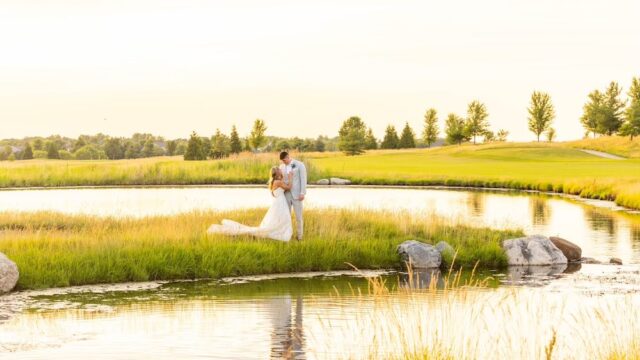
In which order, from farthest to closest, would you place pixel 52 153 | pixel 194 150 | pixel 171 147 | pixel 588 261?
pixel 171 147 → pixel 52 153 → pixel 194 150 → pixel 588 261

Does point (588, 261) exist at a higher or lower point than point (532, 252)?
lower

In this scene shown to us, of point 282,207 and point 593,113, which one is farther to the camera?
point 593,113

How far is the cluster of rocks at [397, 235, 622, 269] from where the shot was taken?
20.5 metres

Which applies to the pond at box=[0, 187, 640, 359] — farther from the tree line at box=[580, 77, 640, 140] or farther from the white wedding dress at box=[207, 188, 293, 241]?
the tree line at box=[580, 77, 640, 140]

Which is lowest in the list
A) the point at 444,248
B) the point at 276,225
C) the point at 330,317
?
the point at 330,317

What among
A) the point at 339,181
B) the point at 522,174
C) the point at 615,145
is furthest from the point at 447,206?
the point at 615,145

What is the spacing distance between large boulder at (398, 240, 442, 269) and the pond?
47.6 inches

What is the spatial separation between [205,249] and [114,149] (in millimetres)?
135742

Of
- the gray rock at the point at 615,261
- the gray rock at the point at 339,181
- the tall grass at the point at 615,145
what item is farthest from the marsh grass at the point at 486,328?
the tall grass at the point at 615,145

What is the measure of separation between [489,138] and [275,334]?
154 metres

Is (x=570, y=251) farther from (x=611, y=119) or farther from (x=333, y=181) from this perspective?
(x=611, y=119)

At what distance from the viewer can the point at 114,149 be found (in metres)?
151

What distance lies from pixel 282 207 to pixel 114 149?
135 meters

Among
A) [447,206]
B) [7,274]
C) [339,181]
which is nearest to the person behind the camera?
[7,274]
